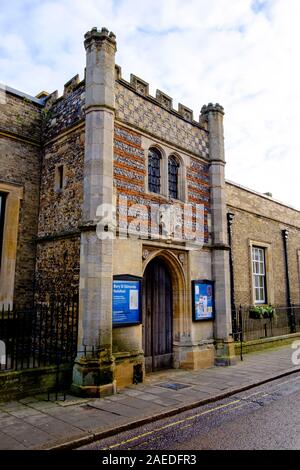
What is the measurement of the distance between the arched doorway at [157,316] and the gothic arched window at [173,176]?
211 centimetres

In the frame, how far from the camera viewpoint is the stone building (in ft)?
26.1

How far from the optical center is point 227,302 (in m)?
11.2

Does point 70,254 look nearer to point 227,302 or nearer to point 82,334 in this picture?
point 82,334

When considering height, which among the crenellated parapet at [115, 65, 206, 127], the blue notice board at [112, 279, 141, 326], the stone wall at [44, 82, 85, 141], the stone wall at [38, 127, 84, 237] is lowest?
the blue notice board at [112, 279, 141, 326]

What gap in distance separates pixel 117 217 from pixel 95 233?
0.93m

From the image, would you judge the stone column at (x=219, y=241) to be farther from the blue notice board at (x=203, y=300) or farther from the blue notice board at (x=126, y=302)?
the blue notice board at (x=126, y=302)

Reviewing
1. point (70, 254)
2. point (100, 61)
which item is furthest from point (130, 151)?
point (70, 254)

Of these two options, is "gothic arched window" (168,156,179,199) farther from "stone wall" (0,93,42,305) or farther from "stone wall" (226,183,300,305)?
"stone wall" (226,183,300,305)

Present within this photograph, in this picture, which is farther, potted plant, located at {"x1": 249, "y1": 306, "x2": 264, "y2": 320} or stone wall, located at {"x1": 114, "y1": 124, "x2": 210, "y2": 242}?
potted plant, located at {"x1": 249, "y1": 306, "x2": 264, "y2": 320}

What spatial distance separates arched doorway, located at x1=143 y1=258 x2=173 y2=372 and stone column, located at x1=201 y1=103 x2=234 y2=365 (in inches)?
64.6

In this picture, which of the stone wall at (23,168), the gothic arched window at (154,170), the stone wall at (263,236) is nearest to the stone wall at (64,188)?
the stone wall at (23,168)

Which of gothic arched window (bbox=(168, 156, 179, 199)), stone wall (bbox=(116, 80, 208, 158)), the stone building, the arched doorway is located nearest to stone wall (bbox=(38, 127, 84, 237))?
the stone building

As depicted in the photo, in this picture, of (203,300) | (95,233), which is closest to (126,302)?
(95,233)
